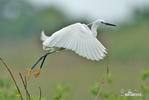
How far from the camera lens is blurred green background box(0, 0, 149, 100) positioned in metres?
9.31

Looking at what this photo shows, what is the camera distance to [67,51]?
1408 cm

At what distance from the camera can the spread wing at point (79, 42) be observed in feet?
10.5

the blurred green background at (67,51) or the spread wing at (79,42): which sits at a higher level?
the spread wing at (79,42)

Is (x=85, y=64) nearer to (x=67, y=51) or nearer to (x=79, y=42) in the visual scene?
(x=67, y=51)

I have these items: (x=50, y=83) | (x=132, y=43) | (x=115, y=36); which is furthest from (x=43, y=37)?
(x=115, y=36)

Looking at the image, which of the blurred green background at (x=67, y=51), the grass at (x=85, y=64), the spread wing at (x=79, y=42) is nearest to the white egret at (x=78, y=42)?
the spread wing at (x=79, y=42)

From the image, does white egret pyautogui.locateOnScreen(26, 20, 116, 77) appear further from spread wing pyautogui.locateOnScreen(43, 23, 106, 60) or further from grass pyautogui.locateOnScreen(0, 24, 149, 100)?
grass pyautogui.locateOnScreen(0, 24, 149, 100)

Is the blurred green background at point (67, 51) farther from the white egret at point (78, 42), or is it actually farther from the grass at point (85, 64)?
the white egret at point (78, 42)

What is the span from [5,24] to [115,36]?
5.64 meters

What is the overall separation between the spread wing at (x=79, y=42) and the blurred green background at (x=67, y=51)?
183 cm

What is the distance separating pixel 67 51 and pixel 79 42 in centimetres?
1079

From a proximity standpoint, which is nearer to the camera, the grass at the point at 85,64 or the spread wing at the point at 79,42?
the spread wing at the point at 79,42

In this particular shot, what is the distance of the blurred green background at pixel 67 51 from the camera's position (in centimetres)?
931

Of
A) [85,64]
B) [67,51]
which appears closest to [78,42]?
[85,64]
